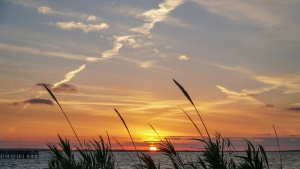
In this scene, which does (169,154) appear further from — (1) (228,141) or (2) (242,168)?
(2) (242,168)

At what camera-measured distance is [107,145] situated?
7.98 m

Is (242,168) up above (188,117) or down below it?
below

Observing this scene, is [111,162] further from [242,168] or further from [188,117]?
[242,168]

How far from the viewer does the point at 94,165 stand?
7934 mm

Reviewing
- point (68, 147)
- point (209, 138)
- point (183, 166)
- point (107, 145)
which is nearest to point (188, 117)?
point (209, 138)

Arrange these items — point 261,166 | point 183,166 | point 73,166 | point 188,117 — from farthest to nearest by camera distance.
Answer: point 73,166
point 183,166
point 188,117
point 261,166

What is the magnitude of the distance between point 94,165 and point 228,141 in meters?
2.69

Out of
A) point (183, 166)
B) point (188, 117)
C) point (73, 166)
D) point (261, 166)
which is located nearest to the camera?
point (261, 166)

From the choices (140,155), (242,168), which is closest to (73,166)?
(140,155)

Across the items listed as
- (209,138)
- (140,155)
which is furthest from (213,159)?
(140,155)

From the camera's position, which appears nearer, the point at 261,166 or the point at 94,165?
the point at 261,166

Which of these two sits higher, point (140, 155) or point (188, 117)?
point (188, 117)

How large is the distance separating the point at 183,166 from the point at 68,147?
2.57 metres

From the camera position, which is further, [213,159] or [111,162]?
[111,162]
